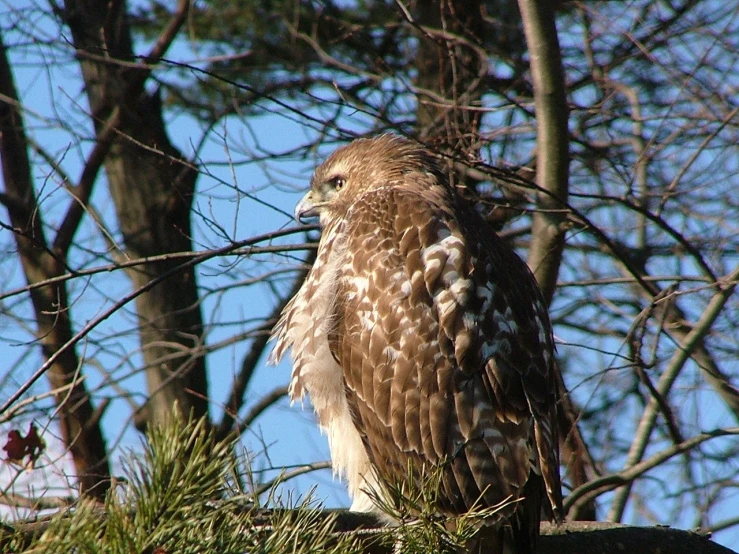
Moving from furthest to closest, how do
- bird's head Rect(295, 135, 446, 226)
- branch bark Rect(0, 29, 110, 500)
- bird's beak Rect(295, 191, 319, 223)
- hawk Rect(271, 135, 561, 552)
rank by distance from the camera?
branch bark Rect(0, 29, 110, 500) → bird's beak Rect(295, 191, 319, 223) → bird's head Rect(295, 135, 446, 226) → hawk Rect(271, 135, 561, 552)

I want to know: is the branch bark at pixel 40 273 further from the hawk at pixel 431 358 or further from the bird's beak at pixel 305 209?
the hawk at pixel 431 358

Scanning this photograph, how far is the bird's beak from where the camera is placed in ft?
17.0

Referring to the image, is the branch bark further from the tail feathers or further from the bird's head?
the tail feathers

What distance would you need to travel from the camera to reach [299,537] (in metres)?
2.21

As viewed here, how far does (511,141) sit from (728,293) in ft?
6.06

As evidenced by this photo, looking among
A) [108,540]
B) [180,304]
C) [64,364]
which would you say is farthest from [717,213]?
[108,540]

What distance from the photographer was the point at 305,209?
521 centimetres

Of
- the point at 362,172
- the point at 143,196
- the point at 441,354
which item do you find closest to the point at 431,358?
the point at 441,354

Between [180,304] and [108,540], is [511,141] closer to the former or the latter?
[180,304]

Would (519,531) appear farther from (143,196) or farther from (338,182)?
(143,196)

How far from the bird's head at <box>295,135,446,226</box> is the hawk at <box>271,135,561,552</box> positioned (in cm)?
38

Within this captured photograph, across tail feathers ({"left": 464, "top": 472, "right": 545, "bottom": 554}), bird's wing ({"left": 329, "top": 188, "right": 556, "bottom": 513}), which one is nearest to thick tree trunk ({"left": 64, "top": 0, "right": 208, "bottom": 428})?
bird's wing ({"left": 329, "top": 188, "right": 556, "bottom": 513})

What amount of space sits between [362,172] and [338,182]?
210mm

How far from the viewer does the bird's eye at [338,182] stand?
525 cm
